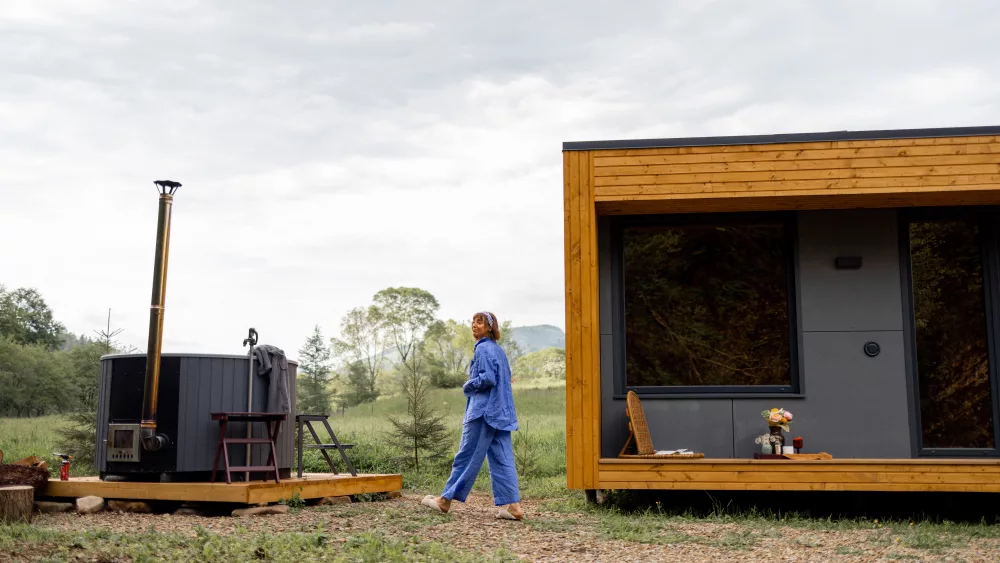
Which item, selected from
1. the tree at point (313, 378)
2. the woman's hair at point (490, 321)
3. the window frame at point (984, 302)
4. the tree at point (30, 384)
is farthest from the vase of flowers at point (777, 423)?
the tree at point (30, 384)

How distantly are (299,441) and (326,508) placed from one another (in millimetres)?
884

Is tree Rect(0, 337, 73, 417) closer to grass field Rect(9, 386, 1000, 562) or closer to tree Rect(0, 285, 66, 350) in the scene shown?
tree Rect(0, 285, 66, 350)

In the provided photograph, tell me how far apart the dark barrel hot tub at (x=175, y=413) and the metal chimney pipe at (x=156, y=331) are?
107mm

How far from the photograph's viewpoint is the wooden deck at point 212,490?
6.67m

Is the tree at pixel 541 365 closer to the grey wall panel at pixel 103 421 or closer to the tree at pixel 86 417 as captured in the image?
the tree at pixel 86 417

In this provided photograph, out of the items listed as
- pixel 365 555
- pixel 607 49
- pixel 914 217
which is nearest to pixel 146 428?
pixel 365 555

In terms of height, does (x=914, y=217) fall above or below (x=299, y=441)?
above

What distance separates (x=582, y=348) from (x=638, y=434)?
1.01 m

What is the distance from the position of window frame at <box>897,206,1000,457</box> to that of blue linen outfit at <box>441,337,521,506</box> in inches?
149

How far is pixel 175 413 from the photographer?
7004mm

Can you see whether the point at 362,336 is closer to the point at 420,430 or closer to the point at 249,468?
the point at 420,430

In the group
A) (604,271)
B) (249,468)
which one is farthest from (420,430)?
(249,468)

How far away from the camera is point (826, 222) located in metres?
8.07

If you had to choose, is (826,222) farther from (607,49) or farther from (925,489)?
(607,49)
